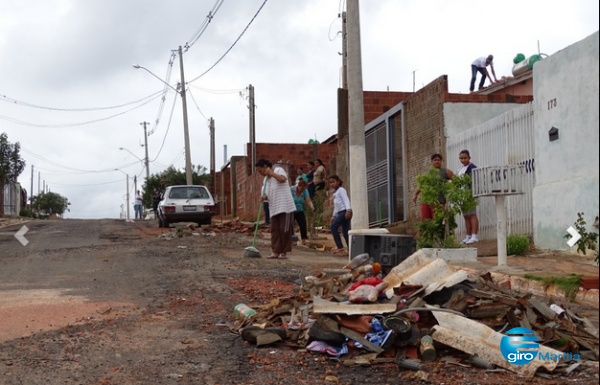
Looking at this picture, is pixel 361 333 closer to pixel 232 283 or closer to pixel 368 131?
pixel 232 283

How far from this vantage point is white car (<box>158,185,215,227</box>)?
2131 cm

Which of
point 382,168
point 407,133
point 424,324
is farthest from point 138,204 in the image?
point 424,324

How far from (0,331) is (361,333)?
328cm

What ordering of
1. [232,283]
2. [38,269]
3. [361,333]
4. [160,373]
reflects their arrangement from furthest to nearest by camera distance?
1. [38,269]
2. [232,283]
3. [361,333]
4. [160,373]

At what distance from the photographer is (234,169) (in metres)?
38.9

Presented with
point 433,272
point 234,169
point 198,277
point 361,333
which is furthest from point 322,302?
point 234,169


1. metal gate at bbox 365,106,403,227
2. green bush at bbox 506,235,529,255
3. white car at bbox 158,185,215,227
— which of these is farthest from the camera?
white car at bbox 158,185,215,227

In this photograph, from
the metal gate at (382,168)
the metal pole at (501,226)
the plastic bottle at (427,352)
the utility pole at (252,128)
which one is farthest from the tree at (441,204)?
the utility pole at (252,128)

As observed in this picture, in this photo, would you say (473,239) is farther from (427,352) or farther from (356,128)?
(427,352)

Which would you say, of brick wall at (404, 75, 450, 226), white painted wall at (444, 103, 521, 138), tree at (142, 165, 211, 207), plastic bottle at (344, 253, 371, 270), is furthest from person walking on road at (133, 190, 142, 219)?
plastic bottle at (344, 253, 371, 270)

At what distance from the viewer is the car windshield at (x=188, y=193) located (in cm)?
2203

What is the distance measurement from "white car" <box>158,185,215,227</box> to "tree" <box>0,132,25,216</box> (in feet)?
63.3

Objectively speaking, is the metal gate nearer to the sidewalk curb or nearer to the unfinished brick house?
the unfinished brick house

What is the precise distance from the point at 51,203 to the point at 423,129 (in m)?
78.6
